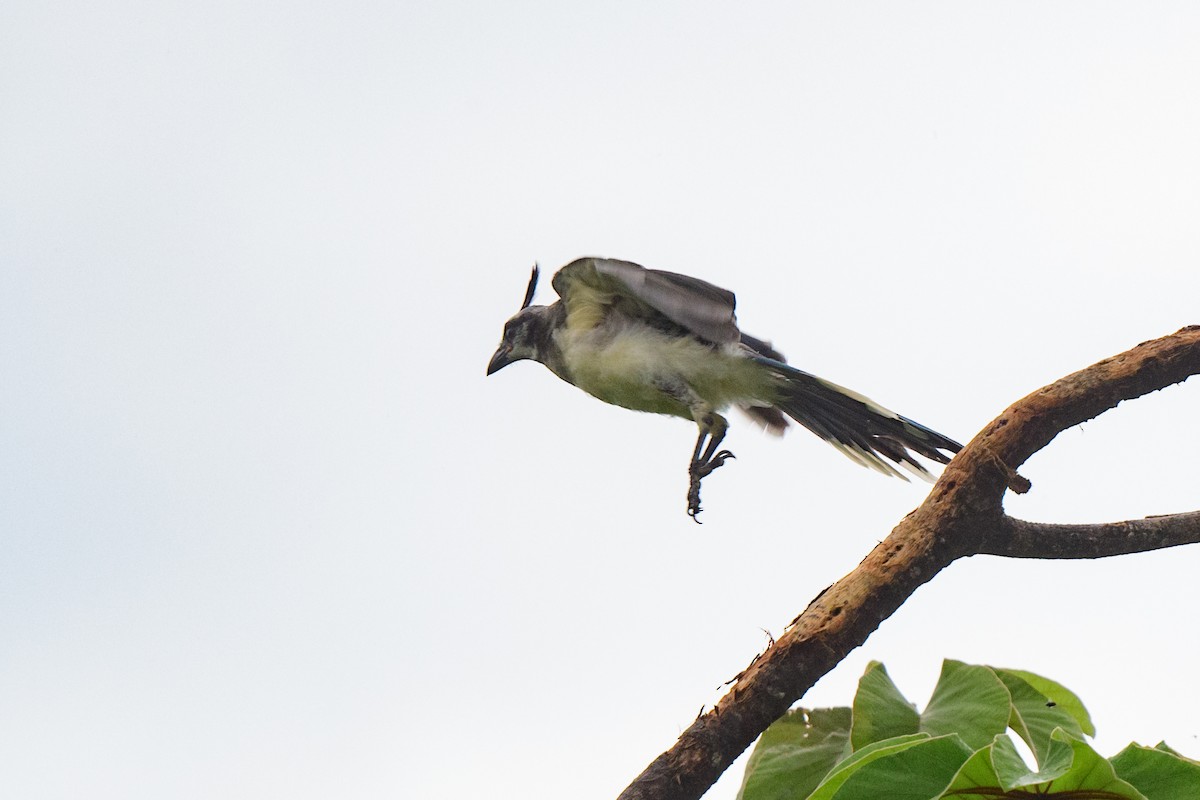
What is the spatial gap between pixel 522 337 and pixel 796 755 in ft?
13.8

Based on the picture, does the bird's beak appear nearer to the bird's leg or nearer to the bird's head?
the bird's head

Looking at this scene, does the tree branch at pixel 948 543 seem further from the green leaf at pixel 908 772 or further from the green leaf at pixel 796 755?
the green leaf at pixel 908 772

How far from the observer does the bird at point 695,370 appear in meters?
5.14

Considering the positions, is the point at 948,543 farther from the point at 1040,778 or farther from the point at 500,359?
the point at 500,359

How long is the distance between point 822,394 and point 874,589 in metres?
2.55

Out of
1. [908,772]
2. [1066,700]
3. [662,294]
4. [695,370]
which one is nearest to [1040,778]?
[908,772]

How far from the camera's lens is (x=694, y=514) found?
17.3 ft

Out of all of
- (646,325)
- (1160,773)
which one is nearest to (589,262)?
(646,325)

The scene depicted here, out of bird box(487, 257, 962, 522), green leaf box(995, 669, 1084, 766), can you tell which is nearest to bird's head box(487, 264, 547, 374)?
bird box(487, 257, 962, 522)

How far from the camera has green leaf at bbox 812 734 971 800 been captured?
1.79 metres

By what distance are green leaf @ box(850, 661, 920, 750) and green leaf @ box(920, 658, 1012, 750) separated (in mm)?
32

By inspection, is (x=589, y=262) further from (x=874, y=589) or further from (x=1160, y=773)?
(x=1160, y=773)

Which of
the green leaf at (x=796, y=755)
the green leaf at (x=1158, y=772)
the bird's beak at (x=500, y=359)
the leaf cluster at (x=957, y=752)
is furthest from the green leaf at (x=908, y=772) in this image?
the bird's beak at (x=500, y=359)

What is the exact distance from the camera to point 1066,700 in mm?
2834
